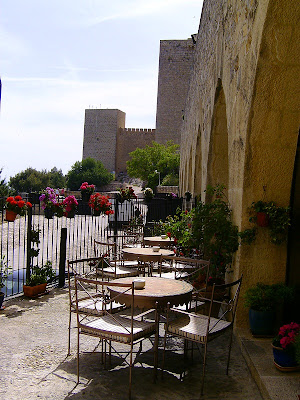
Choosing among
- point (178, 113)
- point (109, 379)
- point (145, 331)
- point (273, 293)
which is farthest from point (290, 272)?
point (178, 113)

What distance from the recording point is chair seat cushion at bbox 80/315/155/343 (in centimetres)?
332

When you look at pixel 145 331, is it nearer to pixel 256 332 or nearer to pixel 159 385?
pixel 159 385

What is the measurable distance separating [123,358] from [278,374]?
1.40m

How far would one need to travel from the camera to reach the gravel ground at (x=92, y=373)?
3.24 metres

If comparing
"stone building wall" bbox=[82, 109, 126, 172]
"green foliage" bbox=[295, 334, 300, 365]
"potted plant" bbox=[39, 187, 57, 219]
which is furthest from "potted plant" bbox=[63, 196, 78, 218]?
"stone building wall" bbox=[82, 109, 126, 172]

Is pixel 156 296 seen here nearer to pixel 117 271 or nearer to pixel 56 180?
pixel 117 271

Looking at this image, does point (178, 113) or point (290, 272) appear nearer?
point (290, 272)

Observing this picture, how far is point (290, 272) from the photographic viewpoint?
4523 mm

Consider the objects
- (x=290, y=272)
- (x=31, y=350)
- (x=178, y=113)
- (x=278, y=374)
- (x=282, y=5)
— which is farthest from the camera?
(x=178, y=113)

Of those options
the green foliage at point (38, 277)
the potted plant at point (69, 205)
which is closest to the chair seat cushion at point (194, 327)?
the green foliage at point (38, 277)

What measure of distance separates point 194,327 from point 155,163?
111ft

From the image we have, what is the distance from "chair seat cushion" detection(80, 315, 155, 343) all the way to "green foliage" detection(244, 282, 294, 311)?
1091 millimetres

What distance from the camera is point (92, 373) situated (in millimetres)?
3629

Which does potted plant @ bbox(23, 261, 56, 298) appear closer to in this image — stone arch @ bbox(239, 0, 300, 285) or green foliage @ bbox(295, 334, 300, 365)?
stone arch @ bbox(239, 0, 300, 285)
